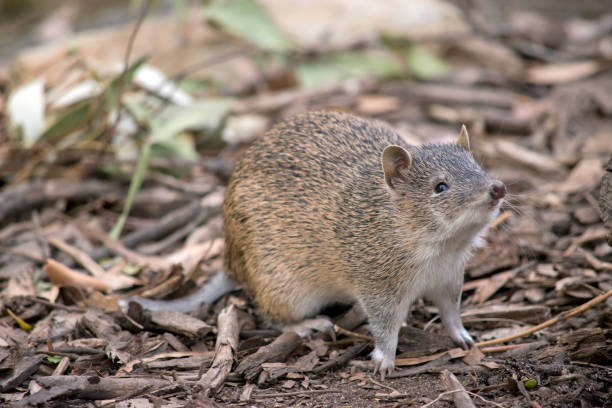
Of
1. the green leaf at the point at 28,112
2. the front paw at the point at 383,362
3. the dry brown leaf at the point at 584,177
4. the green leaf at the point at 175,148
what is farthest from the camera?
the green leaf at the point at 175,148

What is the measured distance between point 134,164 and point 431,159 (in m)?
3.82

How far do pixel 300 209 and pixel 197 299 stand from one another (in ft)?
3.82

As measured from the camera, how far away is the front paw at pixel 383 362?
176 inches

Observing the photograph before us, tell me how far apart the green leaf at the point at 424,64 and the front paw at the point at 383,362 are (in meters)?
5.40

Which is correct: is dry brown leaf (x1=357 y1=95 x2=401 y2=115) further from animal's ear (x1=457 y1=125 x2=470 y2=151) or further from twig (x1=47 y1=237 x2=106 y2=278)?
twig (x1=47 y1=237 x2=106 y2=278)

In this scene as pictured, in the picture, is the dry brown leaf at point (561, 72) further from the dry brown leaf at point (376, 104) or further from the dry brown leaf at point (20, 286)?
the dry brown leaf at point (20, 286)

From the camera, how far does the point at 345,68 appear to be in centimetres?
909

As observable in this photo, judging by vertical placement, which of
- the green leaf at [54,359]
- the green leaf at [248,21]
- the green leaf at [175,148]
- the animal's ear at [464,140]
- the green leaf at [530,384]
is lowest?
the green leaf at [54,359]

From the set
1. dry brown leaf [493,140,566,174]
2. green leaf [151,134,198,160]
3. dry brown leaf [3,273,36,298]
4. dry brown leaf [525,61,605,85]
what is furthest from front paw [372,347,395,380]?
dry brown leaf [525,61,605,85]

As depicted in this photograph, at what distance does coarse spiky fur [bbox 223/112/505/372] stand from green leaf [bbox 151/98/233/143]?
158cm

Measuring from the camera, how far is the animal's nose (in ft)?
13.1

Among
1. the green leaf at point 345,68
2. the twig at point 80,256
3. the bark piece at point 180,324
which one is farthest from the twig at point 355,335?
the green leaf at point 345,68

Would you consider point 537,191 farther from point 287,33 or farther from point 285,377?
point 287,33

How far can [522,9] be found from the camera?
10875mm
